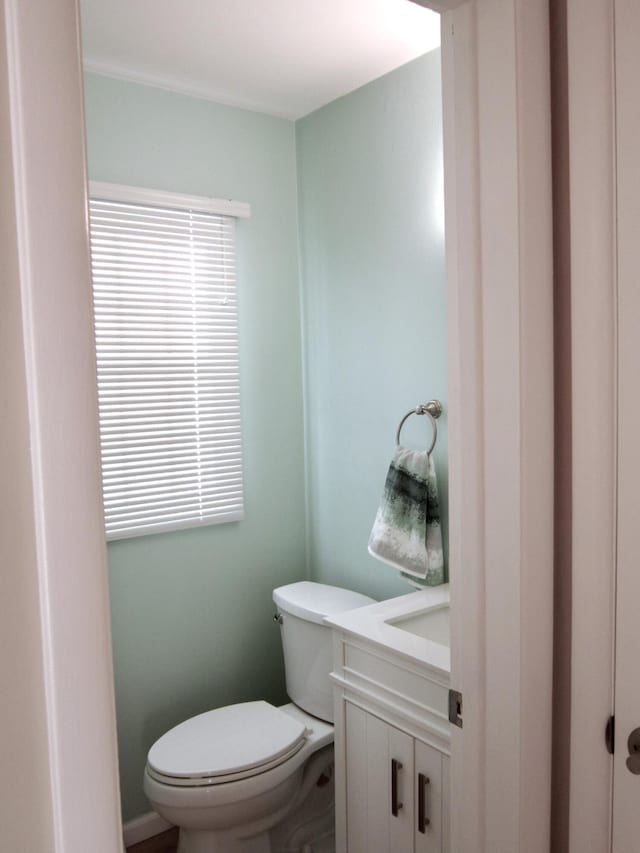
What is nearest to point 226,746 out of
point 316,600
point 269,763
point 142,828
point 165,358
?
point 269,763

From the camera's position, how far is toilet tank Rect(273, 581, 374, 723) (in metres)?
2.17

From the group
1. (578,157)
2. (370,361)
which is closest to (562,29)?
(578,157)

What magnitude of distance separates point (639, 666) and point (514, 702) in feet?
0.60

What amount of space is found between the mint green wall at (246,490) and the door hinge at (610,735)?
160 centimetres

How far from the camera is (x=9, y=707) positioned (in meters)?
0.57

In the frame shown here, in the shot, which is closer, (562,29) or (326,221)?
(562,29)

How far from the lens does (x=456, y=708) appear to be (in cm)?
114

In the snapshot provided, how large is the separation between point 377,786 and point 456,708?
28.0 inches

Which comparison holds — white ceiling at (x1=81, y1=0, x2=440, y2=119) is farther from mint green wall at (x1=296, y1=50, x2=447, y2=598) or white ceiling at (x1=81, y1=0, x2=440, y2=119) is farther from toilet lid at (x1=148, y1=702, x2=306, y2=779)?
toilet lid at (x1=148, y1=702, x2=306, y2=779)

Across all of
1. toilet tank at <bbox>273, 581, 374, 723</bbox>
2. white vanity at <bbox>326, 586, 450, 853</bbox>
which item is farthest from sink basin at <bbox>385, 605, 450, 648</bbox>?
toilet tank at <bbox>273, 581, 374, 723</bbox>

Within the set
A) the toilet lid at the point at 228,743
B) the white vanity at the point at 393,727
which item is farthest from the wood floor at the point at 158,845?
the white vanity at the point at 393,727

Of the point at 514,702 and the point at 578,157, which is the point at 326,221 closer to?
the point at 578,157

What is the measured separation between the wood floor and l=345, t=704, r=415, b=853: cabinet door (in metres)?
0.81

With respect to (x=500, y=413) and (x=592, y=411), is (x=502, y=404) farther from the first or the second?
(x=592, y=411)
